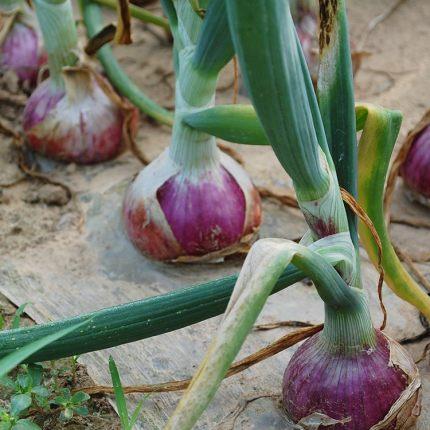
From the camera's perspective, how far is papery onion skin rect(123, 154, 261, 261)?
5.05ft

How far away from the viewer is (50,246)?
1685 mm

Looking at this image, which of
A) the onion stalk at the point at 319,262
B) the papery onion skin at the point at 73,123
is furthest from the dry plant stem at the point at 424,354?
the papery onion skin at the point at 73,123

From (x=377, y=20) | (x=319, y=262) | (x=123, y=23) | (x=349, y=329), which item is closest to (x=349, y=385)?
(x=349, y=329)

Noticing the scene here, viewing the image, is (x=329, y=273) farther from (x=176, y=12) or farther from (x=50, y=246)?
(x=50, y=246)

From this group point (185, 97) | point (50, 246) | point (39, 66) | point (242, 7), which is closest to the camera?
point (242, 7)

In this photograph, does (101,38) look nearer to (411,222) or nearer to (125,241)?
(125,241)

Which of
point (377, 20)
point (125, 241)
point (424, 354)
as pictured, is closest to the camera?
point (424, 354)

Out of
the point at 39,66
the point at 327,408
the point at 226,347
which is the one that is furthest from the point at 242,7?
the point at 39,66

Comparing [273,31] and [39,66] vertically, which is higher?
[273,31]

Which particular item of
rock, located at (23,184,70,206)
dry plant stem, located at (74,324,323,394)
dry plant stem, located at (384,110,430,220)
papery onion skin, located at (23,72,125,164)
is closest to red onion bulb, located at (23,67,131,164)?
papery onion skin, located at (23,72,125,164)

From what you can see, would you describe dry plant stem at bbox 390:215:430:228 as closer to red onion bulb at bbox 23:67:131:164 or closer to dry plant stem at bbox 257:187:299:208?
dry plant stem at bbox 257:187:299:208

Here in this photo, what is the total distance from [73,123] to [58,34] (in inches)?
7.5

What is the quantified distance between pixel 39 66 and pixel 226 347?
1464mm

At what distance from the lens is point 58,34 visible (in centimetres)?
186
